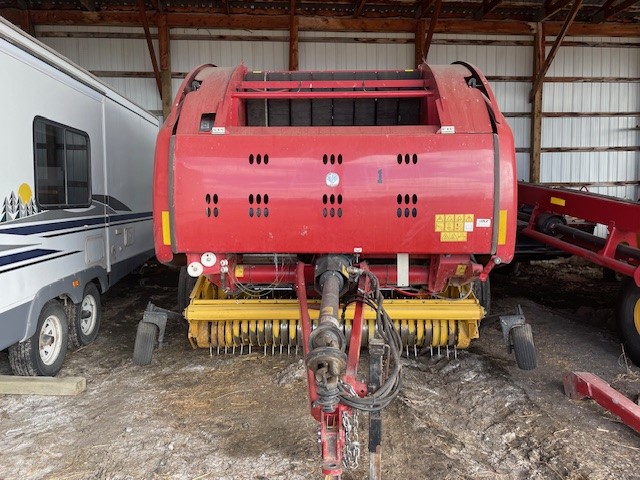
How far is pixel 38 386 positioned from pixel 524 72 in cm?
1118

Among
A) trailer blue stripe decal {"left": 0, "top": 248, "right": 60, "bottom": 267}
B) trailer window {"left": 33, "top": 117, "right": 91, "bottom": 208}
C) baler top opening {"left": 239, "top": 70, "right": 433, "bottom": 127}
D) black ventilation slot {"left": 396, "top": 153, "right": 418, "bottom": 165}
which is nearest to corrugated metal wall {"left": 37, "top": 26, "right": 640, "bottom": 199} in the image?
trailer window {"left": 33, "top": 117, "right": 91, "bottom": 208}

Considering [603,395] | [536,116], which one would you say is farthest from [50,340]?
[536,116]

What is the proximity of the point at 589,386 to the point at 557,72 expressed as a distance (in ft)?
32.7

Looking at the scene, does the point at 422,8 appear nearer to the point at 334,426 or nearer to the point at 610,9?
the point at 610,9

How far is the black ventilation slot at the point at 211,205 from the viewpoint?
10.4ft

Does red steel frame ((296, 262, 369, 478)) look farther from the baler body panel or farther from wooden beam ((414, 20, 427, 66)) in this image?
wooden beam ((414, 20, 427, 66))

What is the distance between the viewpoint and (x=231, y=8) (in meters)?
10.6

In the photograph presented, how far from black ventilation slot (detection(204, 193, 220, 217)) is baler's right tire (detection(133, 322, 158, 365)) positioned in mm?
1293

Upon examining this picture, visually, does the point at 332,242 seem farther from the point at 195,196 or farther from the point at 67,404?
the point at 67,404

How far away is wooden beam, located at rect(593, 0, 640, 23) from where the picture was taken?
10.1 metres

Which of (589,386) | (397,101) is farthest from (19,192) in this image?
(589,386)

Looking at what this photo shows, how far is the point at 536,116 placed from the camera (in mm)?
11289

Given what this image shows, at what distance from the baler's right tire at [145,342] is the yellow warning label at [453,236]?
229cm

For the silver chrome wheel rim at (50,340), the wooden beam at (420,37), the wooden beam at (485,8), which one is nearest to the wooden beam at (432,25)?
the wooden beam at (420,37)
